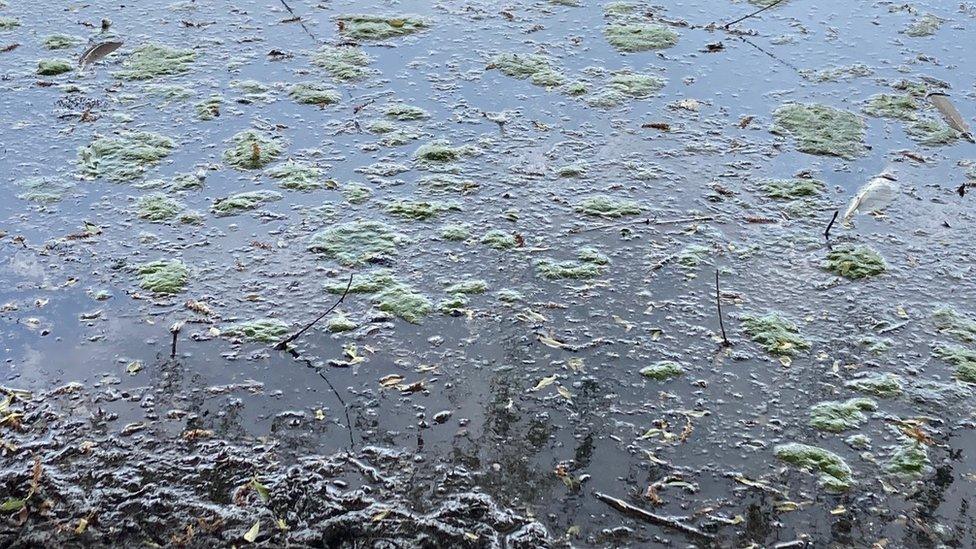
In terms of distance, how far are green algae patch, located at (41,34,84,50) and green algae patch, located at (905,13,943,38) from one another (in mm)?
5248

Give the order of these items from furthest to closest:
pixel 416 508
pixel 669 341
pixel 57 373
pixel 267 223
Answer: pixel 267 223, pixel 669 341, pixel 57 373, pixel 416 508

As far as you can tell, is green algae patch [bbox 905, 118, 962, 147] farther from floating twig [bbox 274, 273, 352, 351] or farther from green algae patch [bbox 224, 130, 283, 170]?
green algae patch [bbox 224, 130, 283, 170]

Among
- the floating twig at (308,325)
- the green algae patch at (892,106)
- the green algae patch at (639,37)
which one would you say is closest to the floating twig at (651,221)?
the floating twig at (308,325)

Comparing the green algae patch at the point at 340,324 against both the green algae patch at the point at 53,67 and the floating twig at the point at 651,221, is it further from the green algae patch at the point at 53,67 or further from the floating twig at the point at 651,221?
the green algae patch at the point at 53,67

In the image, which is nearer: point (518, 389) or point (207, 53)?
point (518, 389)

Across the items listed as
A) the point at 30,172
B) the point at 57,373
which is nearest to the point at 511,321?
the point at 57,373

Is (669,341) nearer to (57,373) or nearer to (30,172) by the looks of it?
(57,373)

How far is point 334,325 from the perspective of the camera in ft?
11.8

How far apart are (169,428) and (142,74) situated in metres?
3.06

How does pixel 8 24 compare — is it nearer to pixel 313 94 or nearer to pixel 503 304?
pixel 313 94

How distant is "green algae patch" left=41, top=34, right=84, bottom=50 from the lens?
5.83 metres

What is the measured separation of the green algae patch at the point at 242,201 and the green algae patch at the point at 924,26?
4.30 m

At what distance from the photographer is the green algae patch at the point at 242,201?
4.28 meters

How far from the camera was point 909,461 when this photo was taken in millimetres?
3078
